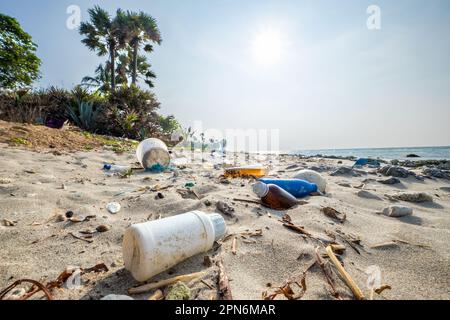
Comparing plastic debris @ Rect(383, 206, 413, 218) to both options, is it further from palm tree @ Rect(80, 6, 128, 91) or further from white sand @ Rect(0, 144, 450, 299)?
palm tree @ Rect(80, 6, 128, 91)

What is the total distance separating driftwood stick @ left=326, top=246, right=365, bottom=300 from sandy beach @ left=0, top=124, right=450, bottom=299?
0.03 m

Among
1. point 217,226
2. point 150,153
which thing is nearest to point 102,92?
point 150,153

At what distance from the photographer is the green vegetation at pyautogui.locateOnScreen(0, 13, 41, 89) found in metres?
20.3

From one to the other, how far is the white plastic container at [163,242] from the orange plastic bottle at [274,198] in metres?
0.95

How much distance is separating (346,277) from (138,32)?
2648 centimetres

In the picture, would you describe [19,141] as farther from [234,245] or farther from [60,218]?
[234,245]

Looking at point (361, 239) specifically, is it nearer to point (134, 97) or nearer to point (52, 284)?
point (52, 284)

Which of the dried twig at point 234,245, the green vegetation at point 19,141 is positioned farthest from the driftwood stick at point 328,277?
the green vegetation at point 19,141

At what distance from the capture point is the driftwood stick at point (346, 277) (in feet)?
3.02

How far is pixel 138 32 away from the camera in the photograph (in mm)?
22312

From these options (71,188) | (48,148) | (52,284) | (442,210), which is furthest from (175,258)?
(48,148)

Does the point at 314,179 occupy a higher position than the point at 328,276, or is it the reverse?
the point at 314,179

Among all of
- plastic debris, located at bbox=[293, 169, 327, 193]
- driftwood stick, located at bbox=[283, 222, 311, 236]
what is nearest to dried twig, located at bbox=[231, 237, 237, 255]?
driftwood stick, located at bbox=[283, 222, 311, 236]

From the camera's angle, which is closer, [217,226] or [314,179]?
[217,226]
